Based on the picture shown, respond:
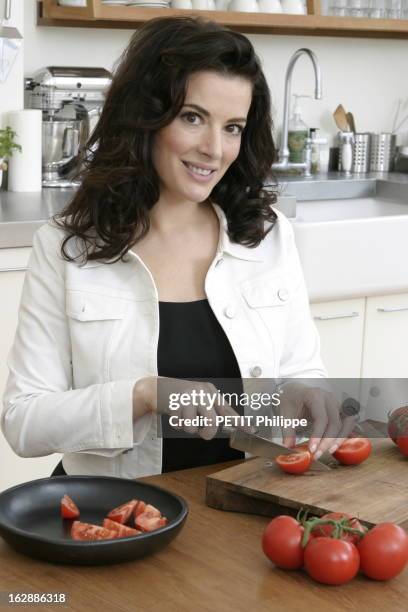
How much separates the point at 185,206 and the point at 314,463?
605mm

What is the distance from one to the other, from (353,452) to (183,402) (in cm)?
26

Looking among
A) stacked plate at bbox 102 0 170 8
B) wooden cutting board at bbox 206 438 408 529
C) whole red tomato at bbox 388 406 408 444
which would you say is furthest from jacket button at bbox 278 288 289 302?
stacked plate at bbox 102 0 170 8

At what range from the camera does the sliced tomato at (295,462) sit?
144cm

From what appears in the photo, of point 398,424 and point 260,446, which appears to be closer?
point 260,446

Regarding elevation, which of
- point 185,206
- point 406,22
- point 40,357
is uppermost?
point 406,22

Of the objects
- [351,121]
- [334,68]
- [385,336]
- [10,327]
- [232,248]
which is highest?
[334,68]

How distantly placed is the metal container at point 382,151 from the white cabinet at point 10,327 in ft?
6.35

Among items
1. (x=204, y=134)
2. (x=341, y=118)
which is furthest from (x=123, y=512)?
(x=341, y=118)

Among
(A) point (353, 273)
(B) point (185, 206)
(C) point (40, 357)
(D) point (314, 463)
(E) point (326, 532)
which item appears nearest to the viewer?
(E) point (326, 532)

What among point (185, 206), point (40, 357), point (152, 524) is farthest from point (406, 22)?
point (152, 524)

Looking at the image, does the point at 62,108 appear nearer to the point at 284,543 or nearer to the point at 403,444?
the point at 403,444

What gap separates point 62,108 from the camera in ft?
11.3

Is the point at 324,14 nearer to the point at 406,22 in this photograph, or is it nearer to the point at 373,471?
the point at 406,22

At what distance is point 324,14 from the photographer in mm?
3912
